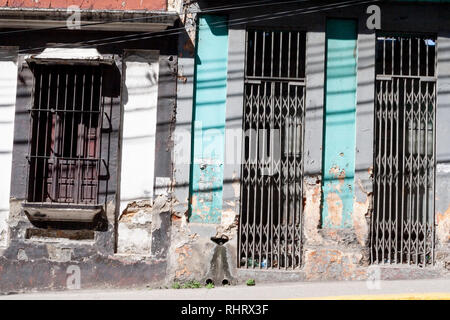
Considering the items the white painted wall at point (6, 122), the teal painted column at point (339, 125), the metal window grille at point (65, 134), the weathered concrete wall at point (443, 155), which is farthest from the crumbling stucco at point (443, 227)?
the white painted wall at point (6, 122)

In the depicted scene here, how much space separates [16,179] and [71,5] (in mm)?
2569

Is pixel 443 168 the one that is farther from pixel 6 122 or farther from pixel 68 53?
pixel 6 122

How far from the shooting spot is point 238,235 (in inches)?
317

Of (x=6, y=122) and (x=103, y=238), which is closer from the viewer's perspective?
(x=103, y=238)

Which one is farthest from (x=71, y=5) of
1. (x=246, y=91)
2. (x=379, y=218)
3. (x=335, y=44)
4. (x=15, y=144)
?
(x=379, y=218)

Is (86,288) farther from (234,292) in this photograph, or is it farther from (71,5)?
(71,5)

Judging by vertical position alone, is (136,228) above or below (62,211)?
below

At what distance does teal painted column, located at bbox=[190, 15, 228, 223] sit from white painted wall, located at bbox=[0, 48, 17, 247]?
258 centimetres

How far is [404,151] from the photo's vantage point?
810cm

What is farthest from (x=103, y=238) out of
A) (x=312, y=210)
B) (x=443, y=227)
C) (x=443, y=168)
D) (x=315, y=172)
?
(x=443, y=168)

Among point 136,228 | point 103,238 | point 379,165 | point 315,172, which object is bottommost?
point 103,238

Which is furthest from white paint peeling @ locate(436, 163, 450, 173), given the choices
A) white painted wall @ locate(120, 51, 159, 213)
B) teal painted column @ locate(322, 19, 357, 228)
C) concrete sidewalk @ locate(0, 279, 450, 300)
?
white painted wall @ locate(120, 51, 159, 213)

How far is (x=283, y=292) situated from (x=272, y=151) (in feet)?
6.62

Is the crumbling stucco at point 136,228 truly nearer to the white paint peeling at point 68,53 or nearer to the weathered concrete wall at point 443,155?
the white paint peeling at point 68,53
